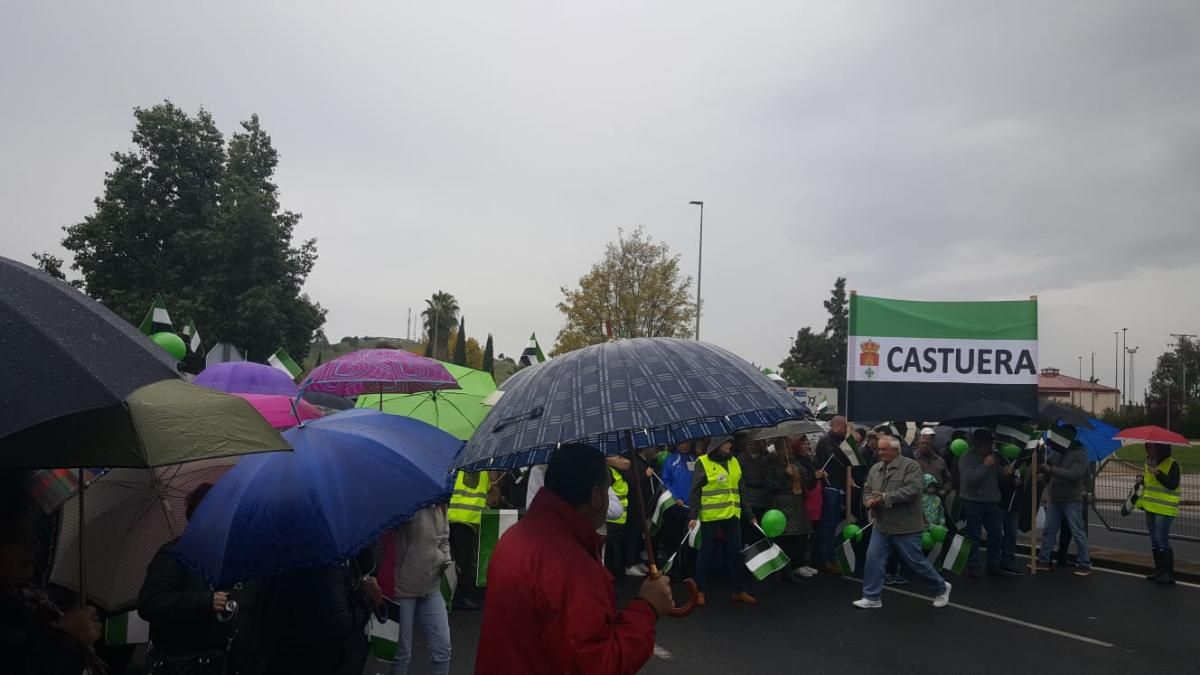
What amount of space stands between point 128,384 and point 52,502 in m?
2.14

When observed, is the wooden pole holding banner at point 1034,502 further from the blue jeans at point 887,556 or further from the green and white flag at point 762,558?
the green and white flag at point 762,558

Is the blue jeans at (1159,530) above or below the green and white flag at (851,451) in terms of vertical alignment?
below

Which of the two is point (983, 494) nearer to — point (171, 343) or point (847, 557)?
point (847, 557)

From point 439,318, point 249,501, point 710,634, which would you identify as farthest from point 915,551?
point 439,318

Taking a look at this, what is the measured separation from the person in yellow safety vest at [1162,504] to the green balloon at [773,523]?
4519mm

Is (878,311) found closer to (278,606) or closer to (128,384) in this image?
(278,606)

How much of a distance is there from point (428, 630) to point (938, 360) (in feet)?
28.8

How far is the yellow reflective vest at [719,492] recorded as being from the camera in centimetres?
923

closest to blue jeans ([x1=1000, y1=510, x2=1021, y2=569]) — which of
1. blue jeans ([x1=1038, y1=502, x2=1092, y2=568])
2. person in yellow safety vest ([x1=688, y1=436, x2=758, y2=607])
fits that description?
blue jeans ([x1=1038, y1=502, x2=1092, y2=568])

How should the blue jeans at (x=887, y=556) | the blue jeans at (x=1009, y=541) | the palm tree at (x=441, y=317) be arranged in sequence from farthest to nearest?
the palm tree at (x=441, y=317) < the blue jeans at (x=1009, y=541) < the blue jeans at (x=887, y=556)

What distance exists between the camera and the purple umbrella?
23.5ft

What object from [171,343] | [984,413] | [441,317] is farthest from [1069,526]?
[441,317]

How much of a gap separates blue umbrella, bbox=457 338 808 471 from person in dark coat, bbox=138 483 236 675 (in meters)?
1.63

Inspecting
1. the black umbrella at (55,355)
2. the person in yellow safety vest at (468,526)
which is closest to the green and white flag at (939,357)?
the person in yellow safety vest at (468,526)
